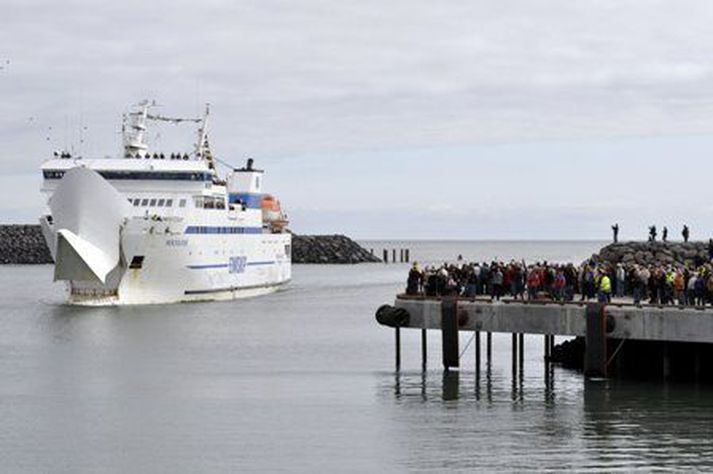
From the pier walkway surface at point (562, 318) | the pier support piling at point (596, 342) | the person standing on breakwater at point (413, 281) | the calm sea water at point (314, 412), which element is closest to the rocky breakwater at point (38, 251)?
the calm sea water at point (314, 412)

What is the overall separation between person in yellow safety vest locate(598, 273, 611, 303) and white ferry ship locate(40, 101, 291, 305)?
39742 mm

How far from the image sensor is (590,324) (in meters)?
40.0

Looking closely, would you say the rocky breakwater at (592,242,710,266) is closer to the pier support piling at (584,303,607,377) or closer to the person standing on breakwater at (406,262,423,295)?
the person standing on breakwater at (406,262,423,295)

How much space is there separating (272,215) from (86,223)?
3577 cm

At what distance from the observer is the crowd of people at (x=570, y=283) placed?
1652 inches

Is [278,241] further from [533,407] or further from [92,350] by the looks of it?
[533,407]

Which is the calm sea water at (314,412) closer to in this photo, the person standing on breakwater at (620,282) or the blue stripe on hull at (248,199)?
the person standing on breakwater at (620,282)

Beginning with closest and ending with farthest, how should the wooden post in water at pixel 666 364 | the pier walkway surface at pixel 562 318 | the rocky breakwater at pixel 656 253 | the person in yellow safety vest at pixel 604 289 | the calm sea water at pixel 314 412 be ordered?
the calm sea water at pixel 314 412
the pier walkway surface at pixel 562 318
the wooden post in water at pixel 666 364
the person in yellow safety vest at pixel 604 289
the rocky breakwater at pixel 656 253

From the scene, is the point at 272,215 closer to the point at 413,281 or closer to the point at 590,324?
the point at 413,281

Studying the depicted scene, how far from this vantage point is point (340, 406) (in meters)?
38.8

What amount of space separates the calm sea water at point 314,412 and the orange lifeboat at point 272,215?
165ft

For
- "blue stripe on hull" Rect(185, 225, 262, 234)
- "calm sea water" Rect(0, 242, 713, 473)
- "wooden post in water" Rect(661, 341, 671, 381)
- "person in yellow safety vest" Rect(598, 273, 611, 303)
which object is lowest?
"calm sea water" Rect(0, 242, 713, 473)

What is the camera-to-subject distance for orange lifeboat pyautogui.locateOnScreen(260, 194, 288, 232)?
110312 mm

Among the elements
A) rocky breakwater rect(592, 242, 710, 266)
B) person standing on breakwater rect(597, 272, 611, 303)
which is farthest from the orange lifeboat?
person standing on breakwater rect(597, 272, 611, 303)
